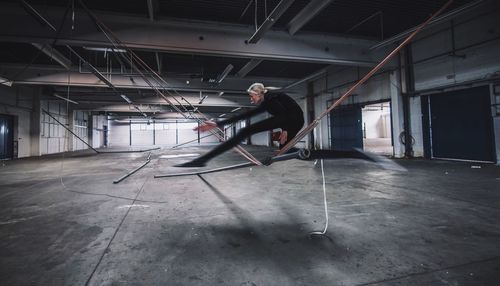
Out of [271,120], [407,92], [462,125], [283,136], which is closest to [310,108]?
[407,92]

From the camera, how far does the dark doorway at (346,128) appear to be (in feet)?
34.7

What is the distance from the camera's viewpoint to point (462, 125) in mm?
6871

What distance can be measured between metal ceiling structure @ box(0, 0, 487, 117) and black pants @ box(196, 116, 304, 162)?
262 centimetres

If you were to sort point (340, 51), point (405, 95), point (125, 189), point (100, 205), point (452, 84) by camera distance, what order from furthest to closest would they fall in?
point (405, 95) → point (340, 51) → point (452, 84) → point (125, 189) → point (100, 205)

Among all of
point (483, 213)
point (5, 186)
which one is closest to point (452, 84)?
point (483, 213)

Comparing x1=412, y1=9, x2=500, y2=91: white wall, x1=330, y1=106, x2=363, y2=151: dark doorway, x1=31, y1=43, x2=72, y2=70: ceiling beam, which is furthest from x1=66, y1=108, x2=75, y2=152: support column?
x1=412, y1=9, x2=500, y2=91: white wall

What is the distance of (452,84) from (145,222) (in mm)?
8758

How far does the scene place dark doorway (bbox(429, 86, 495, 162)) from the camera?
248 inches

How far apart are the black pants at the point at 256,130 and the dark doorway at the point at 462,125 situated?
659 centimetres

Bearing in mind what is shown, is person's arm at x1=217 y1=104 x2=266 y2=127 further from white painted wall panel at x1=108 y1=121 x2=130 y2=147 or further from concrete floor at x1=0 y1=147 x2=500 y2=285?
white painted wall panel at x1=108 y1=121 x2=130 y2=147

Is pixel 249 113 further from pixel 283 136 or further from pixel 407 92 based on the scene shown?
pixel 407 92

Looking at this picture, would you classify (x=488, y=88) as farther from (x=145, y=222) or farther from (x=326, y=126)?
(x=145, y=222)

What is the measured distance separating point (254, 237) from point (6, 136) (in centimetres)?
1461

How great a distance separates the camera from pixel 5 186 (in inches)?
188
